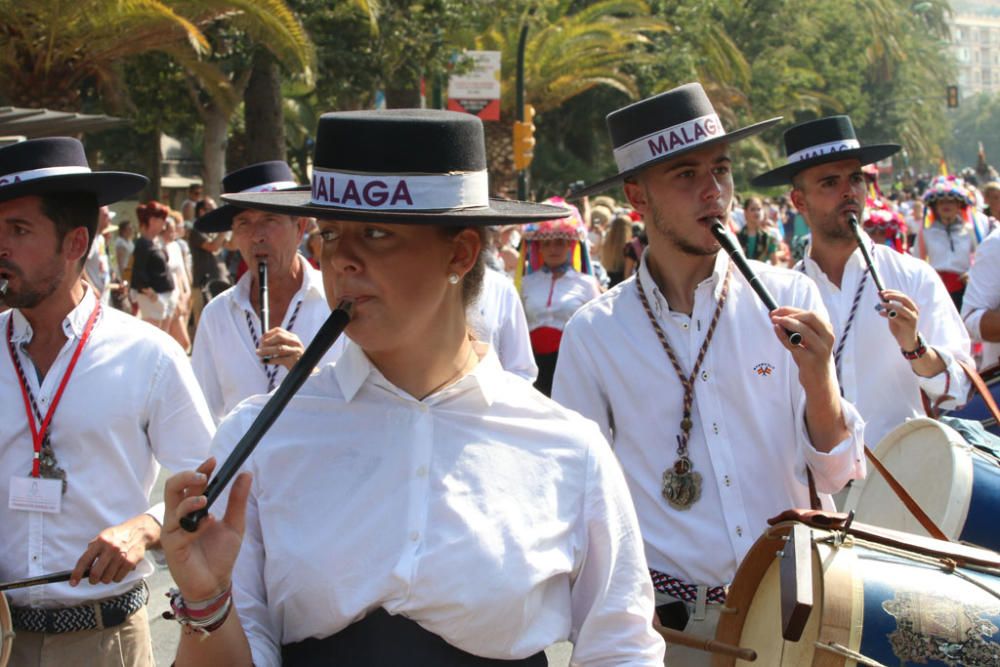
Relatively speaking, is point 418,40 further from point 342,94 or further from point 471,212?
point 471,212

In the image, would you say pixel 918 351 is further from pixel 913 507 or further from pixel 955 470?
pixel 913 507

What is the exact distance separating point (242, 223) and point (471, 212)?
3068mm

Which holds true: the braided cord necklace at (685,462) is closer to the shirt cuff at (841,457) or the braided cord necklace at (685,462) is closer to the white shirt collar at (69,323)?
the shirt cuff at (841,457)

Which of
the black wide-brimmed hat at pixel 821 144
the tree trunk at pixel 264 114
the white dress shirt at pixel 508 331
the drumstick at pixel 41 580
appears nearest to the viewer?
the drumstick at pixel 41 580

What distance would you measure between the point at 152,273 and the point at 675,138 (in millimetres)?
11510

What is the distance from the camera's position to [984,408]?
544 cm

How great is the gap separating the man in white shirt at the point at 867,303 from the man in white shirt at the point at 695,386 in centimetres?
124

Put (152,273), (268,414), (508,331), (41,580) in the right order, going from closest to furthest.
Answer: (268,414) < (41,580) < (508,331) < (152,273)

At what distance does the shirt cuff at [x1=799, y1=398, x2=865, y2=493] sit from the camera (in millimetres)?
3375

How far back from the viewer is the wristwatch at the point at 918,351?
187 inches

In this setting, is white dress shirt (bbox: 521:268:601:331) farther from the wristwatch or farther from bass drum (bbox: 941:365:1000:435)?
the wristwatch

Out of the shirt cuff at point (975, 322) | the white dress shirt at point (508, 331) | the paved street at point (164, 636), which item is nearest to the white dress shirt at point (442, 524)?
the paved street at point (164, 636)

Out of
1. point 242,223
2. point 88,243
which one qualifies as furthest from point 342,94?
point 88,243

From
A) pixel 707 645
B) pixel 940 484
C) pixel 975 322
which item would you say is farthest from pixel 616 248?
pixel 707 645
